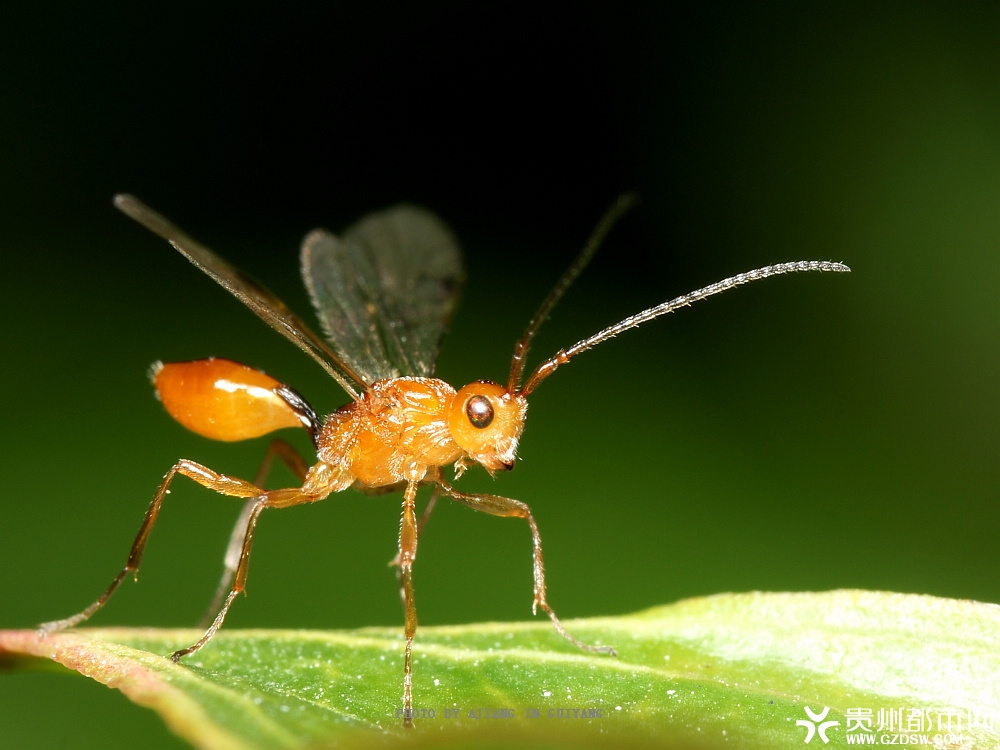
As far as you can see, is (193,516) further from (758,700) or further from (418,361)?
(758,700)

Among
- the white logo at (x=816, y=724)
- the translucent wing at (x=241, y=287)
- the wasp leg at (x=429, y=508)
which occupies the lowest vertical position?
the white logo at (x=816, y=724)

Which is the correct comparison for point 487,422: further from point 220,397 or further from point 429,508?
point 220,397

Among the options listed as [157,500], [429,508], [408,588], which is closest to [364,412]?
[429,508]

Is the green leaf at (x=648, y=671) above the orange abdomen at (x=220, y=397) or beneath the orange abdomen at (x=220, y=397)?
beneath

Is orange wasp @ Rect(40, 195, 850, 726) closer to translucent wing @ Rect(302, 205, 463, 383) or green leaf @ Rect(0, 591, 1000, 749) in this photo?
translucent wing @ Rect(302, 205, 463, 383)

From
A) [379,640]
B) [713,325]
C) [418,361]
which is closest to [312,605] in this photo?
[418,361]

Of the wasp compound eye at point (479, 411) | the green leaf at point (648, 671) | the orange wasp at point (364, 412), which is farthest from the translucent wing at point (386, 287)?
the green leaf at point (648, 671)

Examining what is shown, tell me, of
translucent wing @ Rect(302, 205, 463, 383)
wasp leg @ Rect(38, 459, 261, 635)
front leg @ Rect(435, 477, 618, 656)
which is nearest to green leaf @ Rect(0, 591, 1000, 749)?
front leg @ Rect(435, 477, 618, 656)

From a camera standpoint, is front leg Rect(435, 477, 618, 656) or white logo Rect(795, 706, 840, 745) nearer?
white logo Rect(795, 706, 840, 745)

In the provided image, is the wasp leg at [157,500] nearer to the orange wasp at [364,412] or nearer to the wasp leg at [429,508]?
the orange wasp at [364,412]
